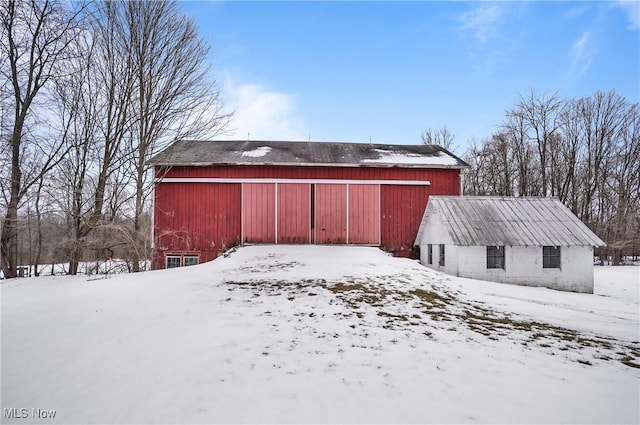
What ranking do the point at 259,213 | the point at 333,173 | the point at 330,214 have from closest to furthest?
1. the point at 259,213
2. the point at 330,214
3. the point at 333,173

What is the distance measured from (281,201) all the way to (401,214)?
5.76 metres

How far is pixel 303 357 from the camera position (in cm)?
385

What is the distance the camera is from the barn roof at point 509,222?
12492 millimetres

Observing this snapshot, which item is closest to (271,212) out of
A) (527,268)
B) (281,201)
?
(281,201)

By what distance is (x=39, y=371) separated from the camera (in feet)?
11.6

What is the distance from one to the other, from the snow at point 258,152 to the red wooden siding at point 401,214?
606cm

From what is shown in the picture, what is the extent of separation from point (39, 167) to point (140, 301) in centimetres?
956

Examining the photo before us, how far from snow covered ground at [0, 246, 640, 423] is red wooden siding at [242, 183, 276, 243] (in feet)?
23.7

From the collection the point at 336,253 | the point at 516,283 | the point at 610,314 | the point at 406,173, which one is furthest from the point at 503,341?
the point at 406,173

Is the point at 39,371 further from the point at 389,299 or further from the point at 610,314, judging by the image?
the point at 610,314

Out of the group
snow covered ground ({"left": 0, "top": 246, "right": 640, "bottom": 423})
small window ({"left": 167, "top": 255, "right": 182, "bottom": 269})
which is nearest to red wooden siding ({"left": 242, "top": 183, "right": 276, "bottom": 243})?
small window ({"left": 167, "top": 255, "right": 182, "bottom": 269})

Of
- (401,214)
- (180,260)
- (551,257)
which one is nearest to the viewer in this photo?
(551,257)

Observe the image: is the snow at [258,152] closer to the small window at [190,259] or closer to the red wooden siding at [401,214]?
the small window at [190,259]

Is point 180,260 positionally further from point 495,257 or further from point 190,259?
point 495,257
